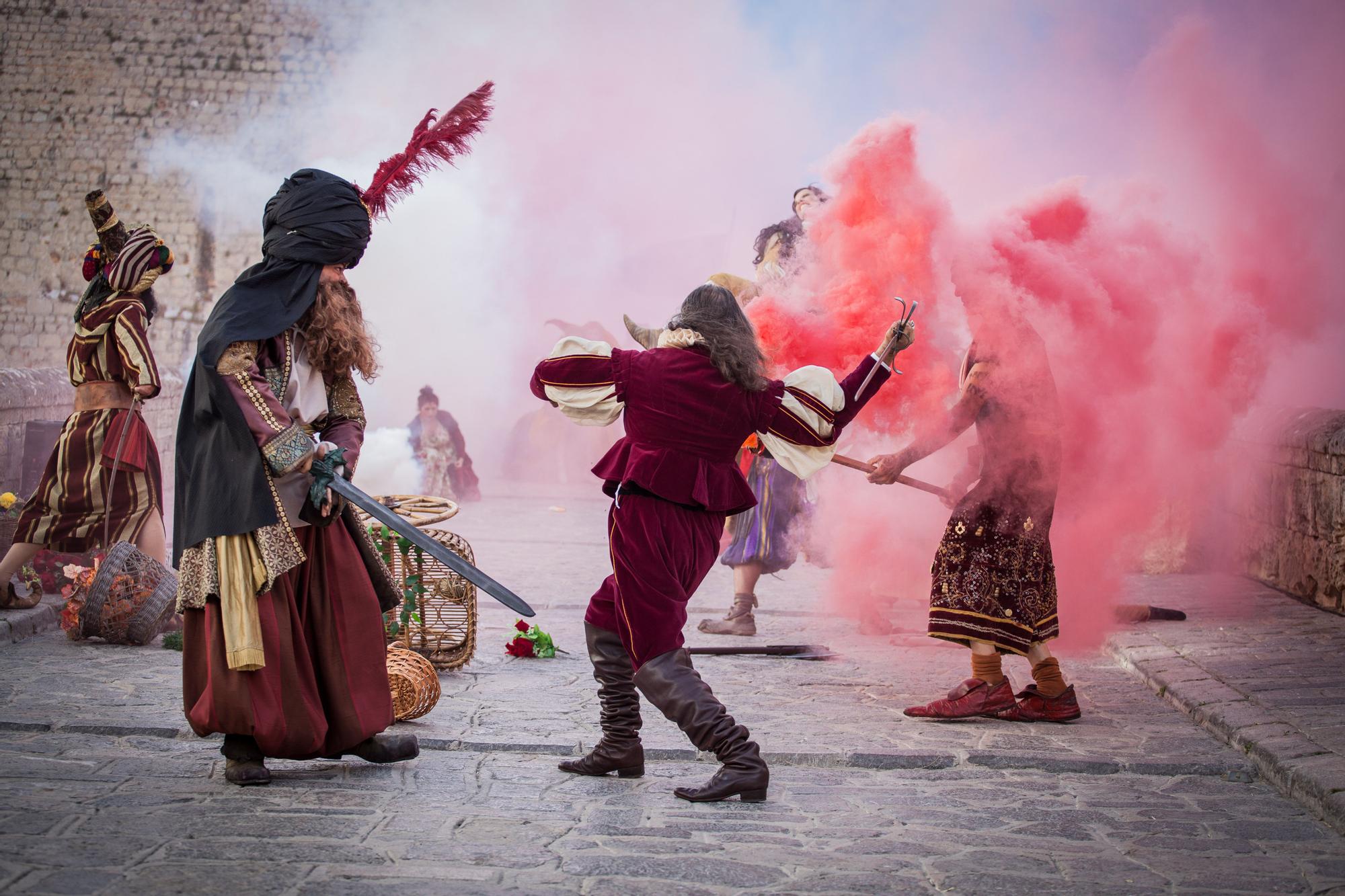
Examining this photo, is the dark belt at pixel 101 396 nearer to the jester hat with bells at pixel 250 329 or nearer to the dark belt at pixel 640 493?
the jester hat with bells at pixel 250 329

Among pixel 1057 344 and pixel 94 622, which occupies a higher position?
pixel 1057 344

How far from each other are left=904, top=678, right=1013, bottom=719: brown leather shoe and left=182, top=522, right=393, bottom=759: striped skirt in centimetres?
229

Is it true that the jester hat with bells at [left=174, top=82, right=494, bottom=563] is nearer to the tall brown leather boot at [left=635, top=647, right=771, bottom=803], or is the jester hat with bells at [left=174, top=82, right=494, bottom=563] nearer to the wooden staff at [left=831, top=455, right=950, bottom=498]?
the tall brown leather boot at [left=635, top=647, right=771, bottom=803]

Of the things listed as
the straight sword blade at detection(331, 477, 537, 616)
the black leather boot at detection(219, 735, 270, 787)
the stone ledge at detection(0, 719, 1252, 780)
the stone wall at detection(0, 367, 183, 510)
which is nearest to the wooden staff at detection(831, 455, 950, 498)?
the stone ledge at detection(0, 719, 1252, 780)

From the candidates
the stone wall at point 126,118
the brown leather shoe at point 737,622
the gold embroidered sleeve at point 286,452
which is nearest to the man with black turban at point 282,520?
the gold embroidered sleeve at point 286,452

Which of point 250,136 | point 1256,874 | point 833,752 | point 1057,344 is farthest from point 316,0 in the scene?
point 1256,874

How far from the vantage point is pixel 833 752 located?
4723mm

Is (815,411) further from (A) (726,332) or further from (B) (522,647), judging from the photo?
(B) (522,647)

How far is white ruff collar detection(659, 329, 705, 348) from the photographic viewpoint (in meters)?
4.23

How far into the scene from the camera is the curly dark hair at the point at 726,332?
4188 mm

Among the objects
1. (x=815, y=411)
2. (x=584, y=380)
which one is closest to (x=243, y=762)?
(x=584, y=380)

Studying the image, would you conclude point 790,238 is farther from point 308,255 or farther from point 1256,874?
point 1256,874

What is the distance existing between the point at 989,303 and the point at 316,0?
58.0 ft

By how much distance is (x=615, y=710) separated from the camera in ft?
14.3
